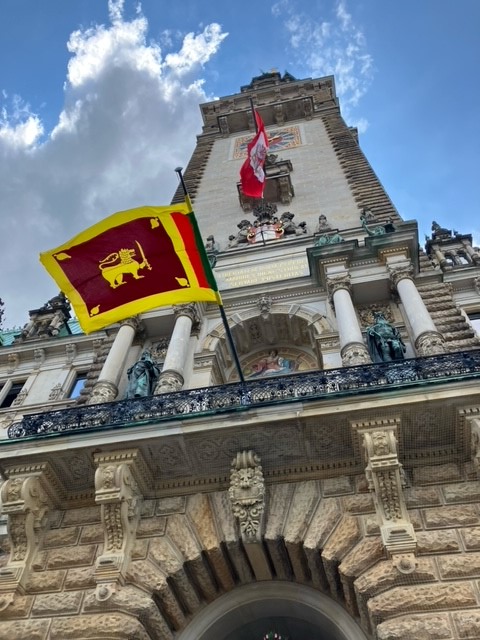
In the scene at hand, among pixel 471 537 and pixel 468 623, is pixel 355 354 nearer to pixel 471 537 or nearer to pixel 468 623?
pixel 471 537


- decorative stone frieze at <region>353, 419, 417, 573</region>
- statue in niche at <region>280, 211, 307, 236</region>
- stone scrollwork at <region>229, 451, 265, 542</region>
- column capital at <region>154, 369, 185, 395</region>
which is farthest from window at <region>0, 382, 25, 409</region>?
decorative stone frieze at <region>353, 419, 417, 573</region>

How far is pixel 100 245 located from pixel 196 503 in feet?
21.0

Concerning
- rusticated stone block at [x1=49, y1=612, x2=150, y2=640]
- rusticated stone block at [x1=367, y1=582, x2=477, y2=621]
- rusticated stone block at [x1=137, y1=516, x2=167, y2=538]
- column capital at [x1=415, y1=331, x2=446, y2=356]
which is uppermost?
column capital at [x1=415, y1=331, x2=446, y2=356]

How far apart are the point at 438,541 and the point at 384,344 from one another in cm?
499

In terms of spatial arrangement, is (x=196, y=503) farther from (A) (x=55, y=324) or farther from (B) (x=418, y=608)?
(A) (x=55, y=324)

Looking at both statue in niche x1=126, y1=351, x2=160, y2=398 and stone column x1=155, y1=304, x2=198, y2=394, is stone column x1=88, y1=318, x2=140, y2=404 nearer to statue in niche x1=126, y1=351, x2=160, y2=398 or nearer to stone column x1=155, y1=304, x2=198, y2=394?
statue in niche x1=126, y1=351, x2=160, y2=398

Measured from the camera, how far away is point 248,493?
981 centimetres

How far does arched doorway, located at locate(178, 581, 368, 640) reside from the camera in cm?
962

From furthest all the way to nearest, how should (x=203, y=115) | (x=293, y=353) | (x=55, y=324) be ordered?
(x=203, y=115)
(x=55, y=324)
(x=293, y=353)

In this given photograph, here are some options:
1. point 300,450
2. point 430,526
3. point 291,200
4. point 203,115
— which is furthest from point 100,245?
point 203,115

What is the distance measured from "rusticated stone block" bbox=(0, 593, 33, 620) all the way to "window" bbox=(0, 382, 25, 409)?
32.2 ft

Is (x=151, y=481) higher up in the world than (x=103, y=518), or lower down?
higher up

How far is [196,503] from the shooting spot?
413 inches

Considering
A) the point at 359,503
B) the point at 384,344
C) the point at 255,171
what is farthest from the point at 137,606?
the point at 255,171
